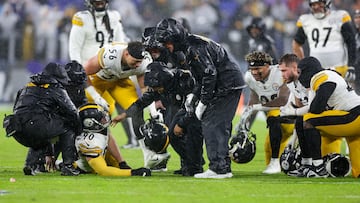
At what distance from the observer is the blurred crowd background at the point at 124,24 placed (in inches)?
969

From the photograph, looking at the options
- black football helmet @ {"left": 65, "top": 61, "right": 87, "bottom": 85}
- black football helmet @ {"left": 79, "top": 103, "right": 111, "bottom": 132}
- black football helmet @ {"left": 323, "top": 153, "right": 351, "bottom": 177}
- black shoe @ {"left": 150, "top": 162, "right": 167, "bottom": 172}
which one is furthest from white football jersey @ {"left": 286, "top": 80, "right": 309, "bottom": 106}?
black football helmet @ {"left": 65, "top": 61, "right": 87, "bottom": 85}

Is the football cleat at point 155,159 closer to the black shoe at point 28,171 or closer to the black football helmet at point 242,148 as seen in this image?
the black football helmet at point 242,148

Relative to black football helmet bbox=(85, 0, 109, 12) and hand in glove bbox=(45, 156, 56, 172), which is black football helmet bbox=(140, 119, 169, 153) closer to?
hand in glove bbox=(45, 156, 56, 172)

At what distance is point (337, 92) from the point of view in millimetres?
10805

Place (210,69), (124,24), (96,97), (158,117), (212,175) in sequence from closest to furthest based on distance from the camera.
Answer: (210,69)
(212,175)
(158,117)
(96,97)
(124,24)

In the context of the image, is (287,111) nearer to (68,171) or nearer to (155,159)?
(155,159)

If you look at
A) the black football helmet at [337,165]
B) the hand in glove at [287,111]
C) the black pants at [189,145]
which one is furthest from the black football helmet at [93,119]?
the black football helmet at [337,165]

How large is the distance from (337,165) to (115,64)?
3051mm

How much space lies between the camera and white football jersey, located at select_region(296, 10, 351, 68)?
51.2ft

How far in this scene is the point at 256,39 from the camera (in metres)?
17.3

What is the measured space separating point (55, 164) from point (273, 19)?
15.0 metres

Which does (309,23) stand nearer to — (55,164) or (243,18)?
(55,164)

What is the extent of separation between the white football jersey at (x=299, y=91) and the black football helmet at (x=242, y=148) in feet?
2.34

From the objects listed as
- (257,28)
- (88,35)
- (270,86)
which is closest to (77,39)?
(88,35)
